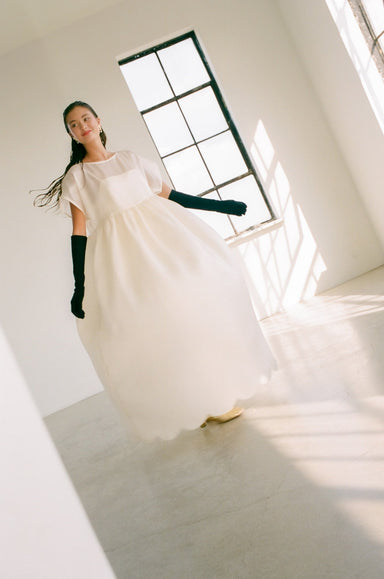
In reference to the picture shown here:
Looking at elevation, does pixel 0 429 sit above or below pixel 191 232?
below

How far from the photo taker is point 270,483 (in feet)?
5.37

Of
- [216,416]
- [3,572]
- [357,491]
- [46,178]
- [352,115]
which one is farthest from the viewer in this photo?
[46,178]

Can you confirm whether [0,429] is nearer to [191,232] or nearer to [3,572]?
[3,572]

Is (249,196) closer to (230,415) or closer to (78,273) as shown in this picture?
(78,273)

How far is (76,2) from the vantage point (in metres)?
4.92

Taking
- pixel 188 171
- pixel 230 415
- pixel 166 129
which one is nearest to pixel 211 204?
pixel 230 415

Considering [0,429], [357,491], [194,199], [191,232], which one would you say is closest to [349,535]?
[357,491]

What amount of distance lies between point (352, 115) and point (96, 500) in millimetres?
3986

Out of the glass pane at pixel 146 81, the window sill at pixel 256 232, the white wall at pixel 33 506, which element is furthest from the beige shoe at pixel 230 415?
the glass pane at pixel 146 81

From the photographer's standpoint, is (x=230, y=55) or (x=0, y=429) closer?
(x=0, y=429)

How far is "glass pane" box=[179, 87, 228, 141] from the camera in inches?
213

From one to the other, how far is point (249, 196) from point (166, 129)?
3.39ft

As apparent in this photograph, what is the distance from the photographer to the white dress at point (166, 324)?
2.29 meters

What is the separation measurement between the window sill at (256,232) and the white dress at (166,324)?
8.86 ft
